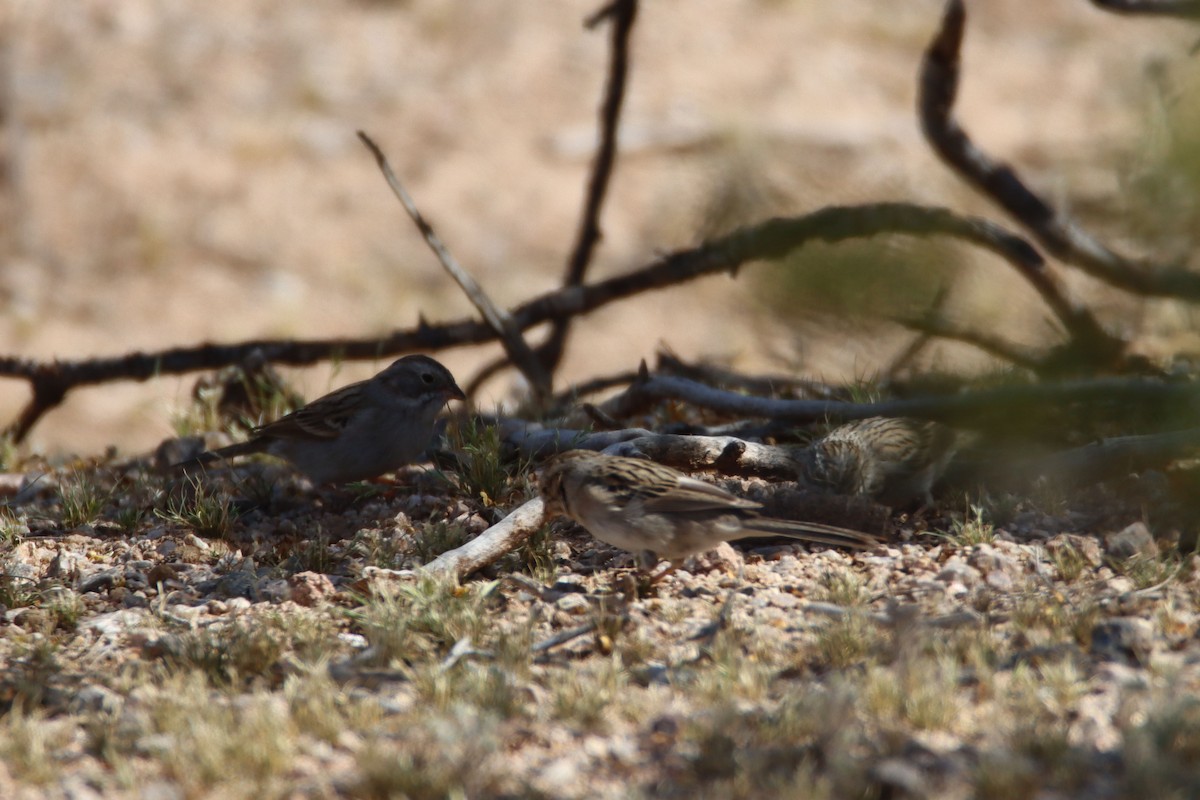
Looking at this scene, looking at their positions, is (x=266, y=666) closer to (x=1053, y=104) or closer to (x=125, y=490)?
(x=125, y=490)

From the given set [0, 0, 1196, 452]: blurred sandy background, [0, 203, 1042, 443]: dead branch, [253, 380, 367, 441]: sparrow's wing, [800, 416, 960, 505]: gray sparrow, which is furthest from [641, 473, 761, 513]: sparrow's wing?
[0, 0, 1196, 452]: blurred sandy background

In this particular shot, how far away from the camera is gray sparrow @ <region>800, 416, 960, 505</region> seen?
5918 millimetres

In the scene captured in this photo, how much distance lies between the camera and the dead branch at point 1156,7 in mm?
4320

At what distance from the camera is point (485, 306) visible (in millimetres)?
8188

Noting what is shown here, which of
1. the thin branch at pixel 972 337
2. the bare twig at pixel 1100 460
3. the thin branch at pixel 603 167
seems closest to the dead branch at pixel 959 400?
the thin branch at pixel 972 337

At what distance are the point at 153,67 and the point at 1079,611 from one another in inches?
721

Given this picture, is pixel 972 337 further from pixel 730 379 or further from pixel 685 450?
pixel 730 379

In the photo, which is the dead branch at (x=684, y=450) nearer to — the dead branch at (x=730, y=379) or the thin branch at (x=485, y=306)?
the dead branch at (x=730, y=379)

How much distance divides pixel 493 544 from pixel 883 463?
184cm

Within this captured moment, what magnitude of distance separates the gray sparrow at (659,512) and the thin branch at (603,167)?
160 inches

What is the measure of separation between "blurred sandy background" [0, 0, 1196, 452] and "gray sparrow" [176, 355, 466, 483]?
19.5 feet

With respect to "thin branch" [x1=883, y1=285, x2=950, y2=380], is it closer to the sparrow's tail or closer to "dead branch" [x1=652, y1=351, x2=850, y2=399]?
the sparrow's tail

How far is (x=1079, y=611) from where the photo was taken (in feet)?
15.1

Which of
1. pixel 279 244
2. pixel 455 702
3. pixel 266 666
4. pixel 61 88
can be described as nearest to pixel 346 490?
pixel 266 666
